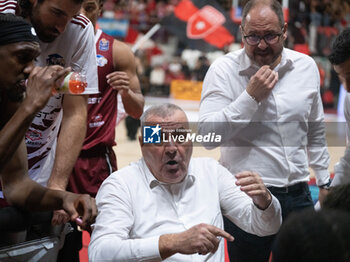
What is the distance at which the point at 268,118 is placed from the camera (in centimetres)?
286

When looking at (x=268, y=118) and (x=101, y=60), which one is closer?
(x=268, y=118)

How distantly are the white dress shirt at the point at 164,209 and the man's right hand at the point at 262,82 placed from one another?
0.36m

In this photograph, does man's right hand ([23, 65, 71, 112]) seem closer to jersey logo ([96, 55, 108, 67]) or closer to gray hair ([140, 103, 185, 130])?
gray hair ([140, 103, 185, 130])

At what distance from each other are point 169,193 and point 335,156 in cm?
113

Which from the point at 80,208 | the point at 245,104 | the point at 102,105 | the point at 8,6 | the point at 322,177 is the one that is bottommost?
the point at 322,177

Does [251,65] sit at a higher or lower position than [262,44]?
lower

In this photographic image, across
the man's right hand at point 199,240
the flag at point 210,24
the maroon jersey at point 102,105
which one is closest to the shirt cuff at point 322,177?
the man's right hand at point 199,240

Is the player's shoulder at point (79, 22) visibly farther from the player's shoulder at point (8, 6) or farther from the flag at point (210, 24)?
the flag at point (210, 24)

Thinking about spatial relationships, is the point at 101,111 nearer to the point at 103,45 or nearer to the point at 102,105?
the point at 102,105

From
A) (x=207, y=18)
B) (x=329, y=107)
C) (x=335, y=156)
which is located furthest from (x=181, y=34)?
(x=335, y=156)

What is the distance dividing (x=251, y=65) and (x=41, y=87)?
123cm

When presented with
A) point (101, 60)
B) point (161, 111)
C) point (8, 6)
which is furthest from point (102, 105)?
point (8, 6)

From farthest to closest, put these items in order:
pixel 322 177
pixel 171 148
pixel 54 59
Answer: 1. pixel 322 177
2. pixel 54 59
3. pixel 171 148

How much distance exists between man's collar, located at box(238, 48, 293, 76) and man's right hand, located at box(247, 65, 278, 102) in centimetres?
13
